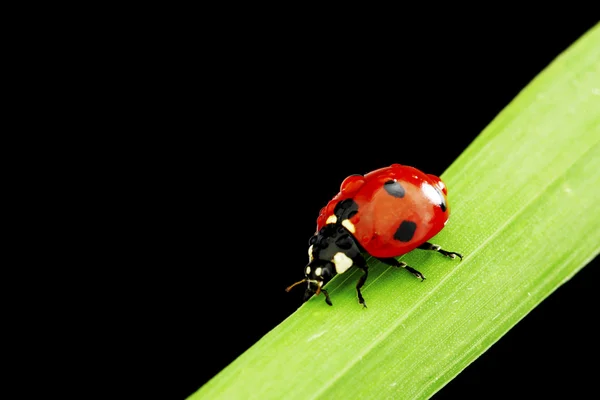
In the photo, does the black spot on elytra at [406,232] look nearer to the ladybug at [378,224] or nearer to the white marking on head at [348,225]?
the ladybug at [378,224]

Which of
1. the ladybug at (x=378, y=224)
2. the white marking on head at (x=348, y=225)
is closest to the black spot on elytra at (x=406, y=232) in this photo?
Result: the ladybug at (x=378, y=224)

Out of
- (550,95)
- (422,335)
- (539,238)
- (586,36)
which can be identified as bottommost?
(422,335)

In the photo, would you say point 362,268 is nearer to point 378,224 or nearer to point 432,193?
point 378,224

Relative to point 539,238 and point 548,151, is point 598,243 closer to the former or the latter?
point 539,238

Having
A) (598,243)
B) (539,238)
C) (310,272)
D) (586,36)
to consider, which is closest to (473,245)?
(539,238)

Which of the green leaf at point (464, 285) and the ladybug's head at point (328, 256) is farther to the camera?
the ladybug's head at point (328, 256)

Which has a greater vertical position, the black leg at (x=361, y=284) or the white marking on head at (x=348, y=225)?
the white marking on head at (x=348, y=225)

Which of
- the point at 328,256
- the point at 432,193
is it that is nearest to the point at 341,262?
the point at 328,256
